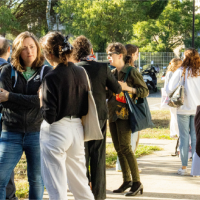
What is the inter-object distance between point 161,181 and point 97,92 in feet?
6.64

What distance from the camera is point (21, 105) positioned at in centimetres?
337

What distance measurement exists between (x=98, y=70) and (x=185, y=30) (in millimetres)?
Answer: 32977

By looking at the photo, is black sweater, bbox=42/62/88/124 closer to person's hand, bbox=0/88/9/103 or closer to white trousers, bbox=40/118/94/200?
white trousers, bbox=40/118/94/200

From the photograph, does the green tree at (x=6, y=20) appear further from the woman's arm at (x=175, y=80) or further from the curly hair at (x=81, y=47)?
the curly hair at (x=81, y=47)

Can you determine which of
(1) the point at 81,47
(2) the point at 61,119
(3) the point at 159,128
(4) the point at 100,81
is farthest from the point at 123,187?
(3) the point at 159,128

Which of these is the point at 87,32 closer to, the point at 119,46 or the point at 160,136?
the point at 160,136

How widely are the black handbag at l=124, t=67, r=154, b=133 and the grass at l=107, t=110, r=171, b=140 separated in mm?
4293

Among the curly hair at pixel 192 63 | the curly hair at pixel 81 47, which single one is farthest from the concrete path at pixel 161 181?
the curly hair at pixel 81 47

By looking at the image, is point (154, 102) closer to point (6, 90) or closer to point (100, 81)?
Result: point (100, 81)

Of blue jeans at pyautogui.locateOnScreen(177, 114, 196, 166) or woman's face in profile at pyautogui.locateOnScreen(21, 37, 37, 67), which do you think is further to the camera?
blue jeans at pyautogui.locateOnScreen(177, 114, 196, 166)

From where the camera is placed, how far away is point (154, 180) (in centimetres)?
537

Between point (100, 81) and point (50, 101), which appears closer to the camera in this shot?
point (50, 101)

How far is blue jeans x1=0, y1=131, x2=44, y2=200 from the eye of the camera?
3.41 meters

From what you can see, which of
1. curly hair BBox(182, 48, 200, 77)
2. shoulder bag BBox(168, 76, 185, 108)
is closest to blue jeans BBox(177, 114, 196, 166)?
shoulder bag BBox(168, 76, 185, 108)
